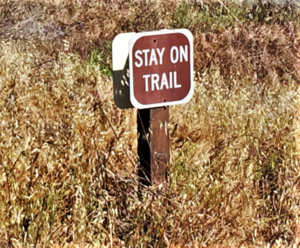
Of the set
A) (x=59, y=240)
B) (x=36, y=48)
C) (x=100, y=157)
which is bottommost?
(x=59, y=240)

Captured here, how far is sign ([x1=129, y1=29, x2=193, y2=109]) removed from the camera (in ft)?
10.1

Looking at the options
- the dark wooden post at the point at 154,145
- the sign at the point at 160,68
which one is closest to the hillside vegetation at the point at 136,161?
the dark wooden post at the point at 154,145

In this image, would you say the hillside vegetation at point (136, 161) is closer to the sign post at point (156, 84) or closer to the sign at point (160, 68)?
the sign post at point (156, 84)

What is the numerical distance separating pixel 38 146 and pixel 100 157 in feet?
0.97

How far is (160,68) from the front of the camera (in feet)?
10.3

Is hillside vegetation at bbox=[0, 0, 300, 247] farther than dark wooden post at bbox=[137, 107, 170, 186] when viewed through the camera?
No

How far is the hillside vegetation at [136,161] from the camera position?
3.07 m

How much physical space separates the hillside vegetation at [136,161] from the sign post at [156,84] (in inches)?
3.5

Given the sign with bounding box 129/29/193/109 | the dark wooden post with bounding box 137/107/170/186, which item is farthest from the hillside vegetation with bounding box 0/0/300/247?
the sign with bounding box 129/29/193/109

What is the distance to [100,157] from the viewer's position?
3.46 meters

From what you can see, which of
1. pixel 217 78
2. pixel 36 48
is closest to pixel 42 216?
pixel 217 78

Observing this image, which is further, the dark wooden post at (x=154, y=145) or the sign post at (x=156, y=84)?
the dark wooden post at (x=154, y=145)

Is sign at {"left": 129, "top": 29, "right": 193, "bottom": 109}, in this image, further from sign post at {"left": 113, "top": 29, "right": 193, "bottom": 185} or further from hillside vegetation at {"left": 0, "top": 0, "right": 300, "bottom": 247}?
hillside vegetation at {"left": 0, "top": 0, "right": 300, "bottom": 247}

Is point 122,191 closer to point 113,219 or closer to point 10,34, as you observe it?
point 113,219
